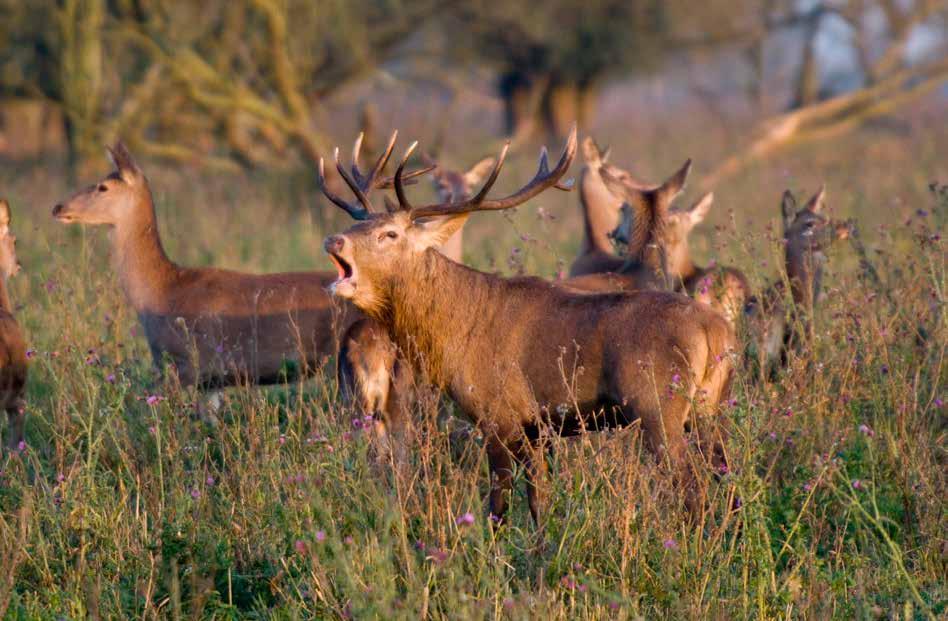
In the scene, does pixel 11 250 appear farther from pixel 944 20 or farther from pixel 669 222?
pixel 944 20

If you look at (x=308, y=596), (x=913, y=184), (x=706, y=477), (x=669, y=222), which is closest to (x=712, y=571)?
(x=706, y=477)

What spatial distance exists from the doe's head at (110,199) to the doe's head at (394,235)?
2831mm

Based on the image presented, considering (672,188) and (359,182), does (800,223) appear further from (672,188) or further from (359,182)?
(359,182)

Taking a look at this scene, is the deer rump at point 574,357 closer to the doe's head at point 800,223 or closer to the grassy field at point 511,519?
the grassy field at point 511,519

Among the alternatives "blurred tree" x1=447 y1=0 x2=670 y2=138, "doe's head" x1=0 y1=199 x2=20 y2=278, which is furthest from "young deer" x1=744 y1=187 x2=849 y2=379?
"blurred tree" x1=447 y1=0 x2=670 y2=138

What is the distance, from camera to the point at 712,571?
15.3 feet

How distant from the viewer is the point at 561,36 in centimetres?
2452

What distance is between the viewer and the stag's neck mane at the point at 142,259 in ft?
26.7

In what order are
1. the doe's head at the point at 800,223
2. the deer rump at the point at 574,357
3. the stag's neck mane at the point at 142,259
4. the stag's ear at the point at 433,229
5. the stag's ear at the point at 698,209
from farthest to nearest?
the stag's ear at the point at 698,209
the stag's neck mane at the point at 142,259
the doe's head at the point at 800,223
the stag's ear at the point at 433,229
the deer rump at the point at 574,357

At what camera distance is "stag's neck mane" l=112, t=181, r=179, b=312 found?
320 inches

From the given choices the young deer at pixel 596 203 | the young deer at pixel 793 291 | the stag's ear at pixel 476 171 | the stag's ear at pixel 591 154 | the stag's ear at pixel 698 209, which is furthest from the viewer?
the stag's ear at pixel 476 171

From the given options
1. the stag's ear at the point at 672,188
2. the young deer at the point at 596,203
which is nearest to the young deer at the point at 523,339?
the stag's ear at the point at 672,188

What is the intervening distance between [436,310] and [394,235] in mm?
409

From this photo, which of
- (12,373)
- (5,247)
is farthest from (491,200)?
(5,247)
